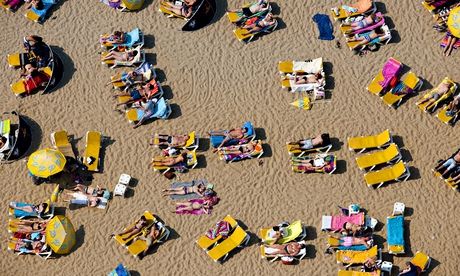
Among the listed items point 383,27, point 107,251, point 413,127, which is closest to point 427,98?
point 413,127

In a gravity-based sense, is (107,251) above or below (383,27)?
below

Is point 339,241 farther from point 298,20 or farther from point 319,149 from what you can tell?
point 298,20

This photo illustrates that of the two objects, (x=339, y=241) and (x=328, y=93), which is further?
(x=328, y=93)

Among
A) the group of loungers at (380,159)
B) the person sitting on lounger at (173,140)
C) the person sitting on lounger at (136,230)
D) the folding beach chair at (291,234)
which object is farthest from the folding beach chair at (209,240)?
the group of loungers at (380,159)

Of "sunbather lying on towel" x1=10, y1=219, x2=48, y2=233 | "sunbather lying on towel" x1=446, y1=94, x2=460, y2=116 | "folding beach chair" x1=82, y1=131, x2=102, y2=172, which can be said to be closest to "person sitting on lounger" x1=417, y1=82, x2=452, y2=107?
"sunbather lying on towel" x1=446, y1=94, x2=460, y2=116

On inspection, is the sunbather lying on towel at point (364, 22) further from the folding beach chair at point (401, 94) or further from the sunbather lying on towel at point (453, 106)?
the sunbather lying on towel at point (453, 106)

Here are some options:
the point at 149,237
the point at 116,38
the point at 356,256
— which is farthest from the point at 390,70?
the point at 149,237
